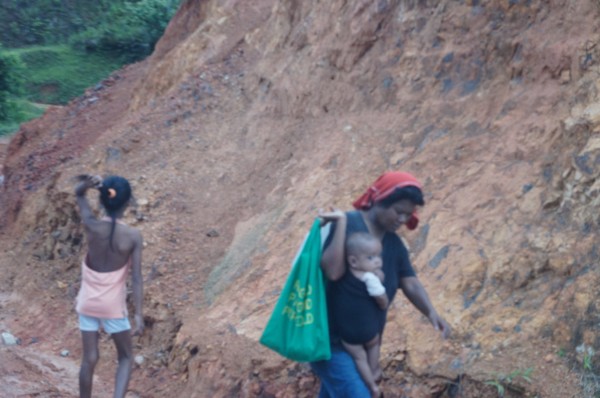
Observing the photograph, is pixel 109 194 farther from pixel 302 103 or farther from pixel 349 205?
pixel 302 103

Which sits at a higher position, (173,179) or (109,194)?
(109,194)

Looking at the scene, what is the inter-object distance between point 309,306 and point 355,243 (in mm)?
377

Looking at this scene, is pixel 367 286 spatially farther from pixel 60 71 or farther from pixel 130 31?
pixel 60 71

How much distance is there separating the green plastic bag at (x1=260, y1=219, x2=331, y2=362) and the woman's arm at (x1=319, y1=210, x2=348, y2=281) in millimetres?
39

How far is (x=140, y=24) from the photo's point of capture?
25828 millimetres

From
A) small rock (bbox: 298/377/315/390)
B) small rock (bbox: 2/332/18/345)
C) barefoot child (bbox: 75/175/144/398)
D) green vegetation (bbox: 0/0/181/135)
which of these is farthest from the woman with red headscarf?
green vegetation (bbox: 0/0/181/135)

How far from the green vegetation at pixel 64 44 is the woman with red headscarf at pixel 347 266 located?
17715 mm

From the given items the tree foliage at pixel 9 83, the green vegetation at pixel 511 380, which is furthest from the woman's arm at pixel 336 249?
the tree foliage at pixel 9 83

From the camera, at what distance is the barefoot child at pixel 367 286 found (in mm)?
4531

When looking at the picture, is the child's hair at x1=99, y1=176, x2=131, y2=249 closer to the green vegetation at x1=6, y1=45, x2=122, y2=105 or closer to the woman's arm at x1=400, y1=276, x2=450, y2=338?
the woman's arm at x1=400, y1=276, x2=450, y2=338

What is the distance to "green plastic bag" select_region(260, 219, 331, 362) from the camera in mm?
4535

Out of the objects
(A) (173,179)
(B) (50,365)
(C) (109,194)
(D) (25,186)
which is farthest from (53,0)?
(C) (109,194)

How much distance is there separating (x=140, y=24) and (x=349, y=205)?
1923 centimetres

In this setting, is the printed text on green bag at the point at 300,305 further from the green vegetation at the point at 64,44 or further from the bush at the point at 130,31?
the bush at the point at 130,31
